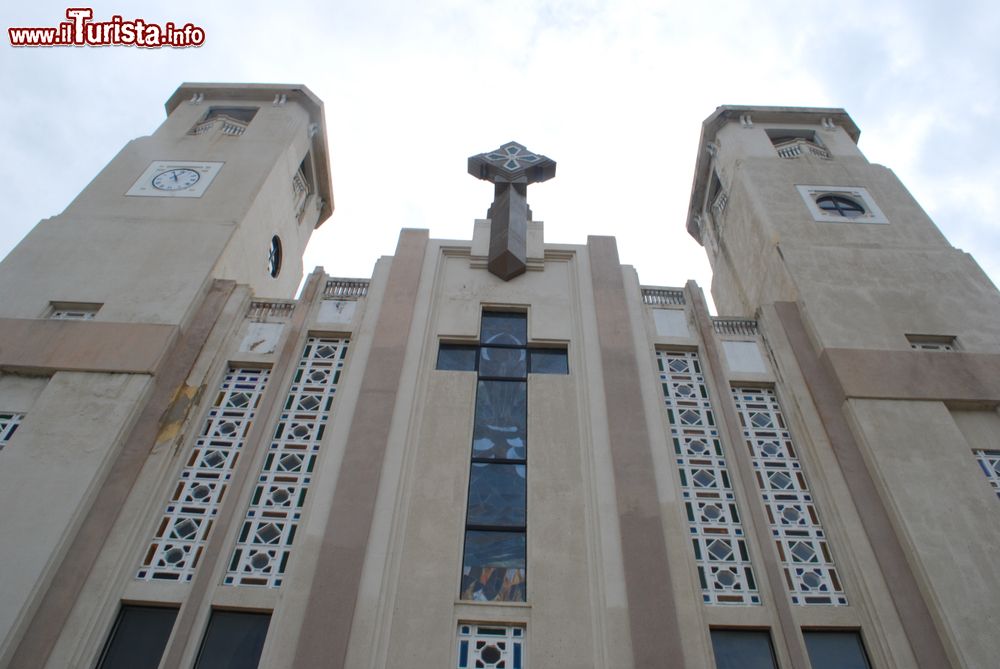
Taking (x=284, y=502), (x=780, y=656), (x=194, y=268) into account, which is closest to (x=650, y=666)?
(x=780, y=656)

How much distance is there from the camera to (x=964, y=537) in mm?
8703

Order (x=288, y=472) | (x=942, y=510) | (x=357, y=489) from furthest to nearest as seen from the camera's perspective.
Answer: (x=288, y=472), (x=357, y=489), (x=942, y=510)

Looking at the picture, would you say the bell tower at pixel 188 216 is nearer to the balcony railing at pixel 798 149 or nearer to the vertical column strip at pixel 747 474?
the vertical column strip at pixel 747 474

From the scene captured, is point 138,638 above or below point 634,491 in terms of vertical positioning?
below

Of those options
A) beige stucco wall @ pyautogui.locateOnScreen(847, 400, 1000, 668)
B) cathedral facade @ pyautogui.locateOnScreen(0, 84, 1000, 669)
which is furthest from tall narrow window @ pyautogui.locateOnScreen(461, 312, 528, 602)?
beige stucco wall @ pyautogui.locateOnScreen(847, 400, 1000, 668)

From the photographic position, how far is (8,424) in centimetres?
1002

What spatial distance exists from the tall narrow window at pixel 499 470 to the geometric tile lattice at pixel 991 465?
561 cm

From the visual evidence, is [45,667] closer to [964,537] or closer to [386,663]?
[386,663]

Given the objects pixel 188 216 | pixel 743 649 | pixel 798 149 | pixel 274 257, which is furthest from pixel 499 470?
pixel 798 149

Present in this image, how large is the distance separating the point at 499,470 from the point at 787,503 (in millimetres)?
3483

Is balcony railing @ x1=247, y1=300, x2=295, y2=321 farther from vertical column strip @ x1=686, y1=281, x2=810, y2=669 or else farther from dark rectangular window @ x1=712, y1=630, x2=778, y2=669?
dark rectangular window @ x1=712, y1=630, x2=778, y2=669

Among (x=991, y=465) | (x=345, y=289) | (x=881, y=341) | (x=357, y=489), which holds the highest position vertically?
(x=345, y=289)

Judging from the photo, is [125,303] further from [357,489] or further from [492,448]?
[492,448]

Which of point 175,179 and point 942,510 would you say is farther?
point 175,179
